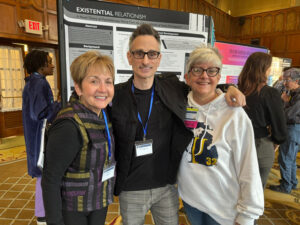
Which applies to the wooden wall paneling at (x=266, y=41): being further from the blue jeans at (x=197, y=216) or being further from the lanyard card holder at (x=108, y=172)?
the lanyard card holder at (x=108, y=172)

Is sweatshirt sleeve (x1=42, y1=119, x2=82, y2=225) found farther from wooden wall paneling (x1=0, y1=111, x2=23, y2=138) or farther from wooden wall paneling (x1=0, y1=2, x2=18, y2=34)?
wooden wall paneling (x1=0, y1=111, x2=23, y2=138)

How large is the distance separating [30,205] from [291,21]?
12030 mm

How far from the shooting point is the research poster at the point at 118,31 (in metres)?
1.61

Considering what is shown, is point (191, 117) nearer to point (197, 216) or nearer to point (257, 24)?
point (197, 216)

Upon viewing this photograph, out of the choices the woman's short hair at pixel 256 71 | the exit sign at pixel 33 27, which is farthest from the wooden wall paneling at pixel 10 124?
the woman's short hair at pixel 256 71

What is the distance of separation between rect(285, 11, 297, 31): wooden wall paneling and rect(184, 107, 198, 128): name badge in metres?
11.1

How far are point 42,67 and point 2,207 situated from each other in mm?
1977

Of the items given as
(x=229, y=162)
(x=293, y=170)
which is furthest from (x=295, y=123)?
(x=229, y=162)

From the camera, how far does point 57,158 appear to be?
0.98 m

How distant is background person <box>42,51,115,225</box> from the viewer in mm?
991

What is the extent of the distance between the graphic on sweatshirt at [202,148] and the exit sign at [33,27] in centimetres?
549

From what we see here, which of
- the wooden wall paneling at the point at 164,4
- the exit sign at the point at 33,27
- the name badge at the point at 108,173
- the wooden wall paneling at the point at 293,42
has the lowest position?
the name badge at the point at 108,173

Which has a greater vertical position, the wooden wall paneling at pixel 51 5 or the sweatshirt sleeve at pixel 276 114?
the wooden wall paneling at pixel 51 5

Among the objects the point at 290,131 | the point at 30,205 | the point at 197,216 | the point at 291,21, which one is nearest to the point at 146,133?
the point at 197,216
